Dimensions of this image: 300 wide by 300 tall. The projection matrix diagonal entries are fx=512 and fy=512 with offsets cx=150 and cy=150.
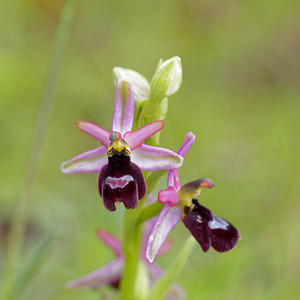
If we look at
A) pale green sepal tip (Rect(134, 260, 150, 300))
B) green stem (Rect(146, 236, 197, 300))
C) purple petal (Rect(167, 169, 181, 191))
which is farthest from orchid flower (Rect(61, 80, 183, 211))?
pale green sepal tip (Rect(134, 260, 150, 300))

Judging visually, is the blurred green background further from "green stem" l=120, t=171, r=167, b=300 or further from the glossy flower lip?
the glossy flower lip

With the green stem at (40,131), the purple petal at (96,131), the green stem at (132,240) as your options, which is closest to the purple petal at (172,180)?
the green stem at (132,240)

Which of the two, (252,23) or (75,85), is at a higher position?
(252,23)

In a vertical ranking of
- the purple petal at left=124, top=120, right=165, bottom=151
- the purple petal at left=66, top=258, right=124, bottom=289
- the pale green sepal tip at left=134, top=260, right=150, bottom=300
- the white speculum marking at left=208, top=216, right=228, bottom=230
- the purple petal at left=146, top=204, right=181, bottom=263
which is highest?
the purple petal at left=124, top=120, right=165, bottom=151

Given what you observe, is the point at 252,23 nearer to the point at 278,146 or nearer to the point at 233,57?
the point at 233,57

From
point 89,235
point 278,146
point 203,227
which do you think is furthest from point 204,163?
point 203,227

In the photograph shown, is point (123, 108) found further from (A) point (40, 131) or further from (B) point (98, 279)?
(B) point (98, 279)
